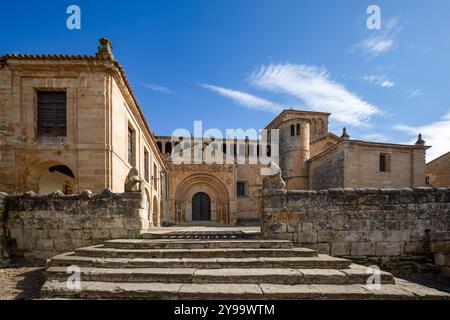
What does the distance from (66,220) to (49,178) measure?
6.05 meters

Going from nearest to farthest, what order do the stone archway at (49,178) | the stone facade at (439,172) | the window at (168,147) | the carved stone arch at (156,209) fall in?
1. the stone archway at (49,178)
2. the carved stone arch at (156,209)
3. the stone facade at (439,172)
4. the window at (168,147)

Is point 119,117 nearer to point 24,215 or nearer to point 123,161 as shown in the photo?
point 123,161

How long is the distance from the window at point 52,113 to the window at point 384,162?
1910 centimetres

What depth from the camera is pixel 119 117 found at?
9672 mm

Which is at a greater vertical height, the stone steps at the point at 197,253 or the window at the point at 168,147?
the window at the point at 168,147

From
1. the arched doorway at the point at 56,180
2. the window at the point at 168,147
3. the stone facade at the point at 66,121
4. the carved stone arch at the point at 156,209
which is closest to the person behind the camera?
the stone facade at the point at 66,121

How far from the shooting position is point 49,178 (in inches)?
418

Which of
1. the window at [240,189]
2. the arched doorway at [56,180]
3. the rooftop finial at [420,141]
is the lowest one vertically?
the window at [240,189]

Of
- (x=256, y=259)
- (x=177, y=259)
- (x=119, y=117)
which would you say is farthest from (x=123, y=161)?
(x=256, y=259)

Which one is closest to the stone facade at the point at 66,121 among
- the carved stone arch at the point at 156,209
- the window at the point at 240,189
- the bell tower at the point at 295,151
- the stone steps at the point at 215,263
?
the stone steps at the point at 215,263

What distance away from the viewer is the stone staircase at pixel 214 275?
11.5ft

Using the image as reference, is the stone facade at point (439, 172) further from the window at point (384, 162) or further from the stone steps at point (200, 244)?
the stone steps at point (200, 244)
